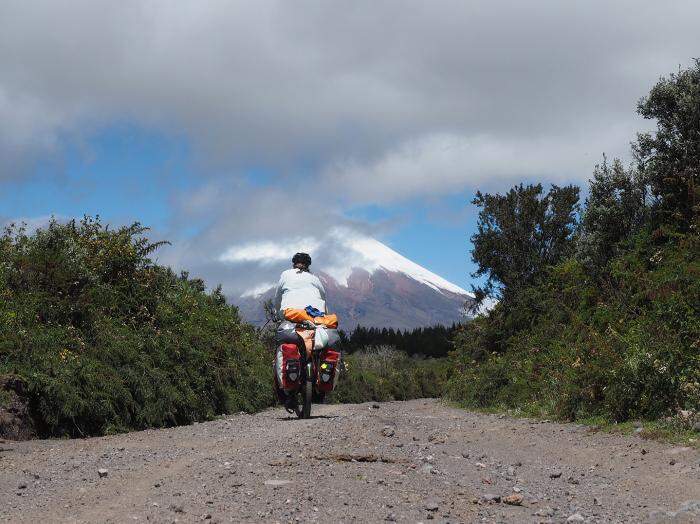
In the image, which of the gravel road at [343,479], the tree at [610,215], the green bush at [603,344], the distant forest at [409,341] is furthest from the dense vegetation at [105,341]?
the distant forest at [409,341]

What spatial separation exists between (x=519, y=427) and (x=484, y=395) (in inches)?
263

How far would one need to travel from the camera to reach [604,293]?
634 inches

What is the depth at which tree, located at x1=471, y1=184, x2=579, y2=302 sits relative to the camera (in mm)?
26109

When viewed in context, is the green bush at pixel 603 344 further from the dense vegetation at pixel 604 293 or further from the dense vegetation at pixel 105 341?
the dense vegetation at pixel 105 341

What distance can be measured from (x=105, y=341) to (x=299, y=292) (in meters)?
3.51

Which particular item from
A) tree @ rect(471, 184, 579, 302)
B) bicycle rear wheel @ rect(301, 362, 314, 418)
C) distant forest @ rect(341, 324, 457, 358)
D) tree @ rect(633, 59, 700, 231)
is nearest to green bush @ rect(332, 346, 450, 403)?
tree @ rect(471, 184, 579, 302)

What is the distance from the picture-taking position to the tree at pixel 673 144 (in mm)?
16656

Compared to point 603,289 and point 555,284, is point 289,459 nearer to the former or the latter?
point 603,289

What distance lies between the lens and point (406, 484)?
202 inches

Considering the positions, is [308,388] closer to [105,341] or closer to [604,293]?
[105,341]

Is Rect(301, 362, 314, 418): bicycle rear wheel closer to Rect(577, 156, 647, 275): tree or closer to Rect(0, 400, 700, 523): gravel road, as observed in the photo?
Rect(0, 400, 700, 523): gravel road

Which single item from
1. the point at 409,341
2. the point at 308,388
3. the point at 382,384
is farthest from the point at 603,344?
the point at 409,341

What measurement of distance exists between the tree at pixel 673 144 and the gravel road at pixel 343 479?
31.9 ft

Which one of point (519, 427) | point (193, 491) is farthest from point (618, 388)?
point (193, 491)
